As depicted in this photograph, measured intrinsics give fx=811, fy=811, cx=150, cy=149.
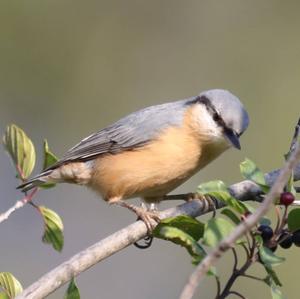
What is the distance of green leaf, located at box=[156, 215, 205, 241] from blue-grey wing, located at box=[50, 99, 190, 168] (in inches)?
61.2

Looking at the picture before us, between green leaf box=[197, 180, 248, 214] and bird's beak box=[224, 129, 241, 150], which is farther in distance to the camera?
bird's beak box=[224, 129, 241, 150]

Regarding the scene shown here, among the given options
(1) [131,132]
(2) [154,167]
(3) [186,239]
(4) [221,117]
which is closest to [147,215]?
(2) [154,167]

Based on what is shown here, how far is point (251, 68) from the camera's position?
21.8 ft

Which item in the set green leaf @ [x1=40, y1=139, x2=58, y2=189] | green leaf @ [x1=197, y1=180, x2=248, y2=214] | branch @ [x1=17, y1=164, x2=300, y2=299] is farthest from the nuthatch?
green leaf @ [x1=197, y1=180, x2=248, y2=214]

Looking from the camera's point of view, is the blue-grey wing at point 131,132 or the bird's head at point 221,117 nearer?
the bird's head at point 221,117

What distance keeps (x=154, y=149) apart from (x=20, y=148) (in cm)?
121

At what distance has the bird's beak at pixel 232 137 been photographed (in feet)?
12.8

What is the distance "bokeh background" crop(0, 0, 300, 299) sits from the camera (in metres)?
6.40

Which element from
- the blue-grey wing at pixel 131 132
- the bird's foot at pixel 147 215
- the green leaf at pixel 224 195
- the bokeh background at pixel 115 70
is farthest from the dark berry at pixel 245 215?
the bokeh background at pixel 115 70

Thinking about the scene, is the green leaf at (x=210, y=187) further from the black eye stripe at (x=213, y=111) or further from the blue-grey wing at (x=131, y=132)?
the blue-grey wing at (x=131, y=132)

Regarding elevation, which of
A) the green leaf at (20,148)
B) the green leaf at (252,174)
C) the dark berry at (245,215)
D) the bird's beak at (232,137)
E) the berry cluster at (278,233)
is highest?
the green leaf at (20,148)

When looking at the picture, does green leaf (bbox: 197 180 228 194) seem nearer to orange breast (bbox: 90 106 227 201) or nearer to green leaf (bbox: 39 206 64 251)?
green leaf (bbox: 39 206 64 251)

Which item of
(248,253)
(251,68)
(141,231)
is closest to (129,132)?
(141,231)

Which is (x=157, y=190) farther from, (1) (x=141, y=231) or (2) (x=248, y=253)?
(2) (x=248, y=253)
